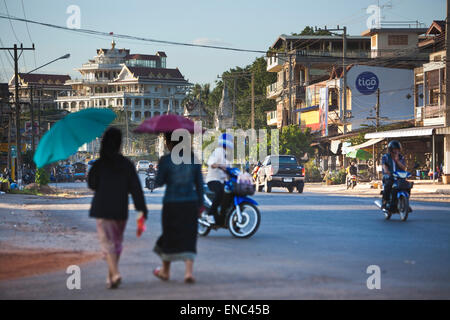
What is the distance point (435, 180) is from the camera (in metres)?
44.4

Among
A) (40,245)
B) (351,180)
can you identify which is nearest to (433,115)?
(351,180)

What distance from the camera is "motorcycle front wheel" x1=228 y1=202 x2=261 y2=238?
48.5ft

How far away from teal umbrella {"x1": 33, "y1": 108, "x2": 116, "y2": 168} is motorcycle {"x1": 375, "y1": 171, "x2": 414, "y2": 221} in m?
9.13

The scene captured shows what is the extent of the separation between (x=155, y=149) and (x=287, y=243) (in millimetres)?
140778

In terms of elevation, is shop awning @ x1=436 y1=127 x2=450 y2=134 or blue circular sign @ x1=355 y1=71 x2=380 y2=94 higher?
blue circular sign @ x1=355 y1=71 x2=380 y2=94

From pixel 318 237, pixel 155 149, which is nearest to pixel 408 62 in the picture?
pixel 318 237

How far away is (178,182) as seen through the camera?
973cm

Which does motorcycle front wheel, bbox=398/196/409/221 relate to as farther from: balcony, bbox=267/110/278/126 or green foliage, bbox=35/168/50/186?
balcony, bbox=267/110/278/126

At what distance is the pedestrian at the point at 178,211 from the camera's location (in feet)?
30.7

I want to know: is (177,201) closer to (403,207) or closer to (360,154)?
(403,207)

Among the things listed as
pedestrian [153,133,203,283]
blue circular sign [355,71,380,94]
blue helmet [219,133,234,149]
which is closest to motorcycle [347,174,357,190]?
blue circular sign [355,71,380,94]

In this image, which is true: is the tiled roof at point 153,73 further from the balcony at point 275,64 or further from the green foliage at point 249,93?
the balcony at point 275,64

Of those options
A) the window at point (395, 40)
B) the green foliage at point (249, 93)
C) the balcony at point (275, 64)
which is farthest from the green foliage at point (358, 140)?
the green foliage at point (249, 93)

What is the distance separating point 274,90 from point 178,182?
89606 millimetres
